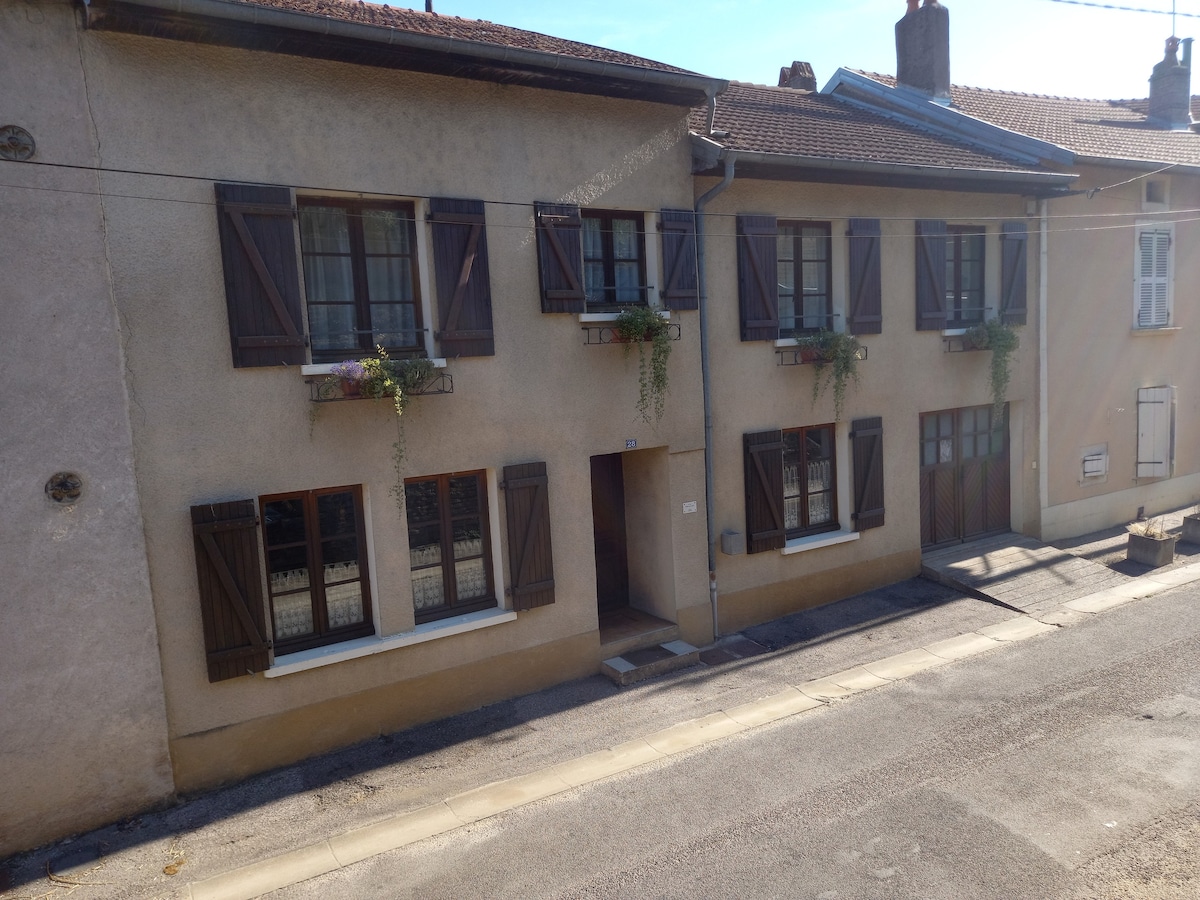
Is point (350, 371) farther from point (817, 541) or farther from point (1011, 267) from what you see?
point (1011, 267)

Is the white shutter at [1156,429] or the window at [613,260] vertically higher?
the window at [613,260]

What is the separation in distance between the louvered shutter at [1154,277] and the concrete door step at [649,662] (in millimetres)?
10441

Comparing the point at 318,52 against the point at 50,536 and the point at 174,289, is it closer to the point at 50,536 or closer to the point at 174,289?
the point at 174,289

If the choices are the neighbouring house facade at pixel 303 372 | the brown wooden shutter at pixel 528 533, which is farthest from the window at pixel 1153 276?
the brown wooden shutter at pixel 528 533

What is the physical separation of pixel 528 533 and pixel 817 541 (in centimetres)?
429

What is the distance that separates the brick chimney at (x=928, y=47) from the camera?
13.9 meters

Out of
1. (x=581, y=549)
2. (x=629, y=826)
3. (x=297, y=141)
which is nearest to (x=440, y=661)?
(x=581, y=549)

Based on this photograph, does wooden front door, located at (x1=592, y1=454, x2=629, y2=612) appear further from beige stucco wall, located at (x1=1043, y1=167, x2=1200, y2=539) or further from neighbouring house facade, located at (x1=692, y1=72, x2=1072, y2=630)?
beige stucco wall, located at (x1=1043, y1=167, x2=1200, y2=539)

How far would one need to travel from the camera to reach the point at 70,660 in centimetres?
630

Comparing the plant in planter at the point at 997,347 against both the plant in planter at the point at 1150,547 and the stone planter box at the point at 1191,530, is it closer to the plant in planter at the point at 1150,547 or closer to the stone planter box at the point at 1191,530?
the plant in planter at the point at 1150,547

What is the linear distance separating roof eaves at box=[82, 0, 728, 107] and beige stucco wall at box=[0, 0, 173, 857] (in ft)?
3.13

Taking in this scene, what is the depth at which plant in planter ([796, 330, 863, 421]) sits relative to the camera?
33.6 ft

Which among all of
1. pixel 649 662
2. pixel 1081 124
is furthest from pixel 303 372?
pixel 1081 124

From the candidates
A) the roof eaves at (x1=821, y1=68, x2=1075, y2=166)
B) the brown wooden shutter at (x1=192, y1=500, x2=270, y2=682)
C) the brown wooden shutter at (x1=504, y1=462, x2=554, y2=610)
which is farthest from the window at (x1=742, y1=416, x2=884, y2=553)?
the brown wooden shutter at (x1=192, y1=500, x2=270, y2=682)
